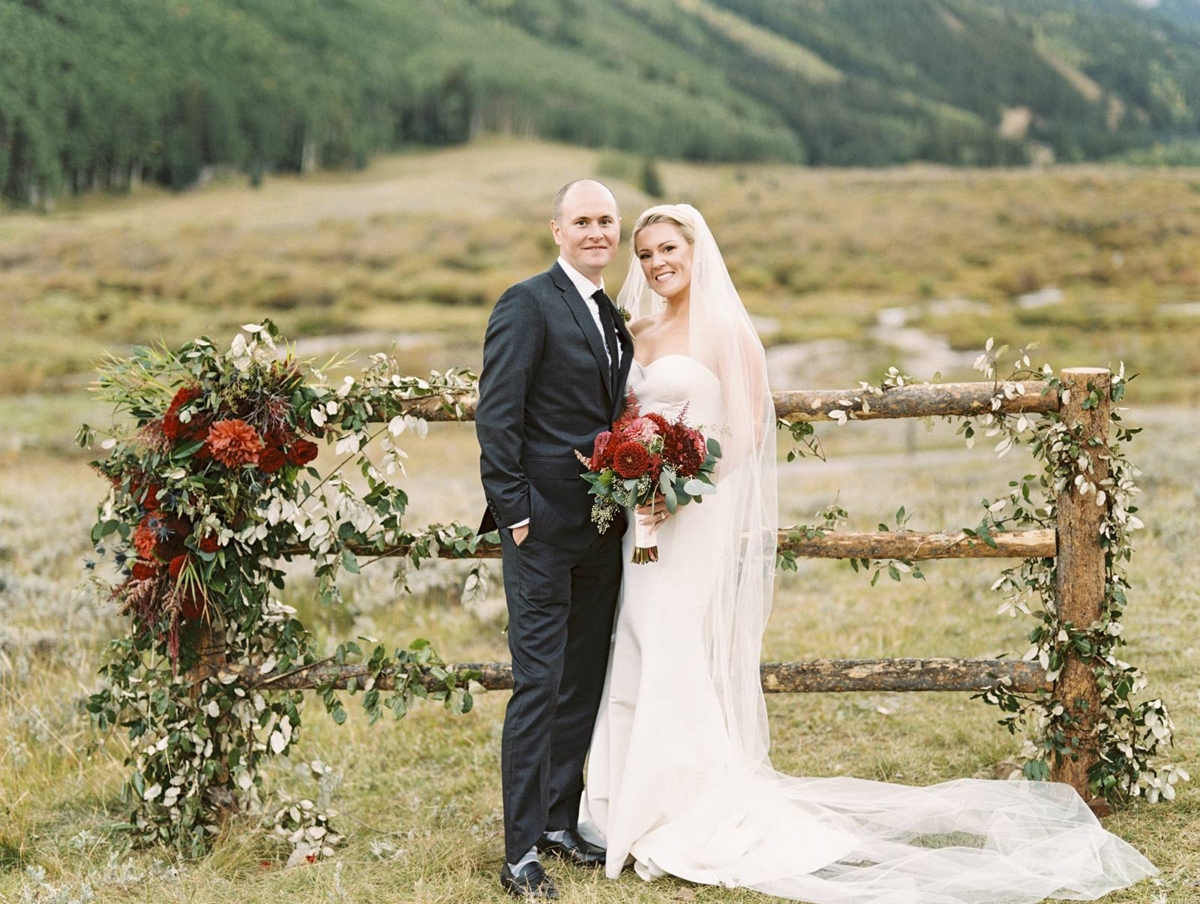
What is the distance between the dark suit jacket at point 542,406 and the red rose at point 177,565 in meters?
1.29

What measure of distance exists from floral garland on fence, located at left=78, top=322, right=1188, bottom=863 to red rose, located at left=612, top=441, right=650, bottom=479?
0.83 metres

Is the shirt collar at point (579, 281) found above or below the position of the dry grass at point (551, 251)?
below

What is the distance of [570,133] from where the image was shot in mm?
53969

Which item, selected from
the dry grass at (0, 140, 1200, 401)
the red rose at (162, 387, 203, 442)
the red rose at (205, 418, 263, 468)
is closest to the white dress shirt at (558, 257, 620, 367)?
the red rose at (205, 418, 263, 468)

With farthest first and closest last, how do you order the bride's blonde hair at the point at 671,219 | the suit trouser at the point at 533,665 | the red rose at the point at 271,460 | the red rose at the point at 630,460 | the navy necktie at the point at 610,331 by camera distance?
the bride's blonde hair at the point at 671,219 < the red rose at the point at 271,460 < the navy necktie at the point at 610,331 < the suit trouser at the point at 533,665 < the red rose at the point at 630,460

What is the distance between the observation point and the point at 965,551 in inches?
174

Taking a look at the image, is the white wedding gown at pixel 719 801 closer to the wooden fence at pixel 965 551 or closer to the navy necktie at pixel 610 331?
the navy necktie at pixel 610 331

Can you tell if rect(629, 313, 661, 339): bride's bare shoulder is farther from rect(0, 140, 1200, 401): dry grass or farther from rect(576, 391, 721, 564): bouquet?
rect(0, 140, 1200, 401): dry grass

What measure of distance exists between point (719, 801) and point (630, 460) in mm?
1434

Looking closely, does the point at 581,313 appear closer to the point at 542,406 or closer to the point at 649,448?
the point at 542,406

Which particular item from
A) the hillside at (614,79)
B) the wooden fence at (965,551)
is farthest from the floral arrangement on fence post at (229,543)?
the hillside at (614,79)

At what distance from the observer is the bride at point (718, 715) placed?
13.3 feet

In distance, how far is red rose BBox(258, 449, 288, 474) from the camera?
4.23 metres

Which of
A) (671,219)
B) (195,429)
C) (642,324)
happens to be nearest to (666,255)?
(671,219)
